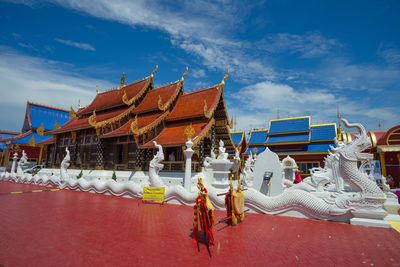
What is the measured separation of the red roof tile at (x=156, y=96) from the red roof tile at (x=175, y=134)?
232cm

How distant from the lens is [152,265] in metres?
3.27

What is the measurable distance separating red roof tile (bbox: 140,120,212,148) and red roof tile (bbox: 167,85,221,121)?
695 mm

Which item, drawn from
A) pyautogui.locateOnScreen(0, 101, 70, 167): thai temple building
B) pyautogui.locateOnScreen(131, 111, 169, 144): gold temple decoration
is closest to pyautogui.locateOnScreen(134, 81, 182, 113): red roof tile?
pyautogui.locateOnScreen(131, 111, 169, 144): gold temple decoration

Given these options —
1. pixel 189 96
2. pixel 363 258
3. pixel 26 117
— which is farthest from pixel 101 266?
pixel 26 117

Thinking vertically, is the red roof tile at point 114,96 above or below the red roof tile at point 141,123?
above

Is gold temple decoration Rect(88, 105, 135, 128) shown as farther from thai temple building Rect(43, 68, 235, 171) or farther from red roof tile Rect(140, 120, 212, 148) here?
red roof tile Rect(140, 120, 212, 148)

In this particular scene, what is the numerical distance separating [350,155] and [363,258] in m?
2.94

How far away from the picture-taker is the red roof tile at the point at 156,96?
16.1m

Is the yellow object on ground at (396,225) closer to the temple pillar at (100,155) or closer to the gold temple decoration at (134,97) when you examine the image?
the temple pillar at (100,155)

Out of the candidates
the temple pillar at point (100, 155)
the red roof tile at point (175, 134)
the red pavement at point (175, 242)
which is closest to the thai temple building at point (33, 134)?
the temple pillar at point (100, 155)

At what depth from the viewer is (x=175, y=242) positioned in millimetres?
4281

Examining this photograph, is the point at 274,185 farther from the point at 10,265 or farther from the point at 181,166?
the point at 10,265

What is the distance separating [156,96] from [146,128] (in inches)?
178

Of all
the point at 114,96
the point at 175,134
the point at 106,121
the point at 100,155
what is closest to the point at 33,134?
the point at 114,96
